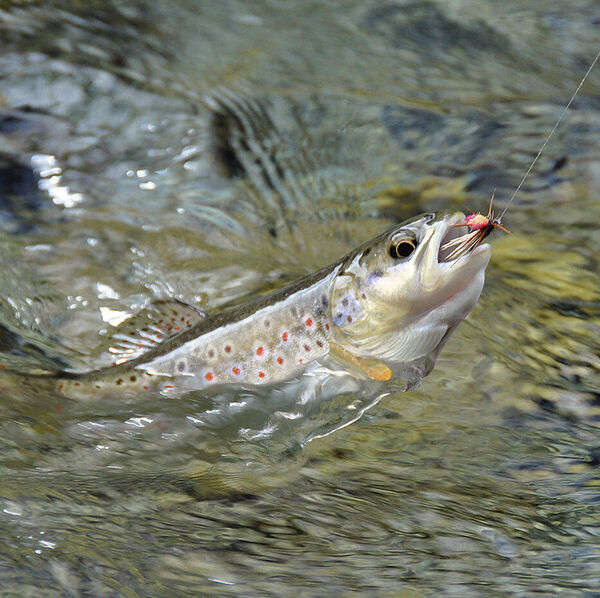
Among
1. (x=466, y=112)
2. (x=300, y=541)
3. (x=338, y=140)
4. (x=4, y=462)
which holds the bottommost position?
(x=4, y=462)

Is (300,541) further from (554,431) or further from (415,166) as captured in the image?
(415,166)

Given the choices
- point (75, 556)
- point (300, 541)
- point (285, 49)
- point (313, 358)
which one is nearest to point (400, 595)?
point (300, 541)

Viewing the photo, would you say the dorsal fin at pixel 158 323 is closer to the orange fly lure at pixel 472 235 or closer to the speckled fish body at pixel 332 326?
the speckled fish body at pixel 332 326

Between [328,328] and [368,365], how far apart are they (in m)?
0.29

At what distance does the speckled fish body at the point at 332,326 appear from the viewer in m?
3.59

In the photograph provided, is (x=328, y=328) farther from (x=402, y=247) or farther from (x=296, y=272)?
(x=296, y=272)

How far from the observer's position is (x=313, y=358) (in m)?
4.15

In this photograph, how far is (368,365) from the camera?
13.2ft

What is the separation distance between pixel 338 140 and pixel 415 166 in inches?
28.3

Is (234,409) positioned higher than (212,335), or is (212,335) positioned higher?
(212,335)

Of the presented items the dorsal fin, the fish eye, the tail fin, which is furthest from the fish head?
the tail fin

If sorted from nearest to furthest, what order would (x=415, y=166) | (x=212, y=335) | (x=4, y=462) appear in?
(x=4, y=462)
(x=212, y=335)
(x=415, y=166)

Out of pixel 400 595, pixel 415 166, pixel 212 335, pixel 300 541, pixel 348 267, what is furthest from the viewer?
pixel 415 166

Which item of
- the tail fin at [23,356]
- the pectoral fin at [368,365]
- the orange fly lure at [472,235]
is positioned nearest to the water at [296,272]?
the tail fin at [23,356]
